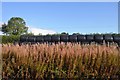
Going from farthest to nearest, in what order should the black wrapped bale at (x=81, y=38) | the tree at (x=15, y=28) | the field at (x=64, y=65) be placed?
the tree at (x=15, y=28) < the black wrapped bale at (x=81, y=38) < the field at (x=64, y=65)

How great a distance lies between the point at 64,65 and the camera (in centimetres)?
618

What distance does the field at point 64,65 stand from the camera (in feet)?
19.9

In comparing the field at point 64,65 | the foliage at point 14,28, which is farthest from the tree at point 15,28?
the field at point 64,65

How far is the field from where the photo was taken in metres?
6.07

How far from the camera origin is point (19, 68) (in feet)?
20.5

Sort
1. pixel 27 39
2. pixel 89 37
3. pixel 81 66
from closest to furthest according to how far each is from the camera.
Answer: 1. pixel 81 66
2. pixel 89 37
3. pixel 27 39

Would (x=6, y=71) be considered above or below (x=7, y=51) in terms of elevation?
below

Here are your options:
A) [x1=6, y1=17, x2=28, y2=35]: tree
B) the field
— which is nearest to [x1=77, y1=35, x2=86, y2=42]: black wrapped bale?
the field

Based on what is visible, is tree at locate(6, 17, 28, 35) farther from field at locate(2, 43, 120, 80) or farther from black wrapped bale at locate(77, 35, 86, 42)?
field at locate(2, 43, 120, 80)

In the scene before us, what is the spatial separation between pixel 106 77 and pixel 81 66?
1.90 ft

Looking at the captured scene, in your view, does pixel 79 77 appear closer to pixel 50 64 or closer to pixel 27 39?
pixel 50 64

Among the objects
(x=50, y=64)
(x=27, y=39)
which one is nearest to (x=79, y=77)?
(x=50, y=64)

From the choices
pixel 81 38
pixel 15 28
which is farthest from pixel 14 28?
pixel 81 38

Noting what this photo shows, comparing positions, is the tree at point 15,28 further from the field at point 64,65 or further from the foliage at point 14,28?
the field at point 64,65
